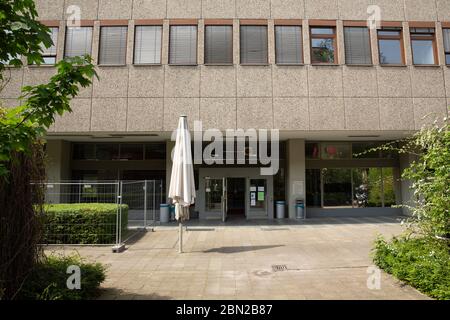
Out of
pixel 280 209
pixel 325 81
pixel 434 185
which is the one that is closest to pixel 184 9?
pixel 325 81

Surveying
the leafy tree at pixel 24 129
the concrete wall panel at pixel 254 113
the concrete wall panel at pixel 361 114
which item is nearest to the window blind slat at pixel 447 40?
the concrete wall panel at pixel 361 114

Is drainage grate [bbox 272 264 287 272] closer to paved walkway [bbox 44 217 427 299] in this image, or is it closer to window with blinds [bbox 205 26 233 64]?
paved walkway [bbox 44 217 427 299]

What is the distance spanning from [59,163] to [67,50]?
542 cm

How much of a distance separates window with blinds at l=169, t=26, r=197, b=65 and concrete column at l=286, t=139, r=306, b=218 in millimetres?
6436

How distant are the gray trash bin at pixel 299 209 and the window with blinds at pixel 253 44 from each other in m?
6.88

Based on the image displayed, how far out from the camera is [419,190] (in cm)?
599

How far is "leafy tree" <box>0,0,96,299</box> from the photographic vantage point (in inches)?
127

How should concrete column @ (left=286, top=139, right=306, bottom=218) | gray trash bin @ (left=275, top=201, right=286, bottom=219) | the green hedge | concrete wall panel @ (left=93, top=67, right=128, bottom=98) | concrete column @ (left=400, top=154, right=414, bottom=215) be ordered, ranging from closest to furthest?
1. the green hedge
2. concrete wall panel @ (left=93, top=67, right=128, bottom=98)
3. concrete column @ (left=286, top=139, right=306, bottom=218)
4. gray trash bin @ (left=275, top=201, right=286, bottom=219)
5. concrete column @ (left=400, top=154, right=414, bottom=215)

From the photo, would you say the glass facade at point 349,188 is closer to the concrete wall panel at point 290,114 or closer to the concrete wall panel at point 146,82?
the concrete wall panel at point 290,114

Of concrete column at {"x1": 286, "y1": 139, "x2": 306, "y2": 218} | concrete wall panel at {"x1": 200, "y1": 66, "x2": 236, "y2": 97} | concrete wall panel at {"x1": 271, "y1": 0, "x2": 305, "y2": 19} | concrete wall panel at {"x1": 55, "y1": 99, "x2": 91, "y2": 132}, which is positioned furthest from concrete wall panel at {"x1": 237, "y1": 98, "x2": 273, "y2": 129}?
concrete wall panel at {"x1": 55, "y1": 99, "x2": 91, "y2": 132}

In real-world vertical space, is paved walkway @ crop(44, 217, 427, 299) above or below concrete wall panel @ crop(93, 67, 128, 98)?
below

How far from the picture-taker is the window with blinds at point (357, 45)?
540 inches

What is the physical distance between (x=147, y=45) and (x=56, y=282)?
36.7ft
